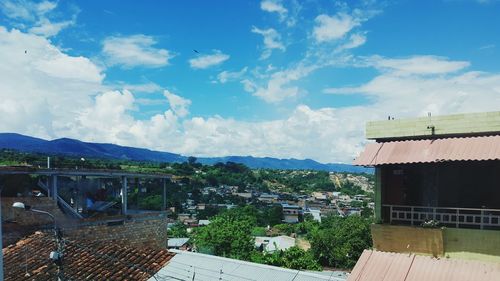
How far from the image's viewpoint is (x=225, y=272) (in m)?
12.4

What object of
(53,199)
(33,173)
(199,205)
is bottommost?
(199,205)

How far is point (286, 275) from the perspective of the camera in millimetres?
12156

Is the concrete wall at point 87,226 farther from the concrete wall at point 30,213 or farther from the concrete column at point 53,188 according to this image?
the concrete column at point 53,188

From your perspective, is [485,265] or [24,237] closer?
[485,265]

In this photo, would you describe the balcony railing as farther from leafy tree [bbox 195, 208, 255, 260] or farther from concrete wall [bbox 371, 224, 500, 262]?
leafy tree [bbox 195, 208, 255, 260]

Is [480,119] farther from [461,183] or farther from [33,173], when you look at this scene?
[33,173]

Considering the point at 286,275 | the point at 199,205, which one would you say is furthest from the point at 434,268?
the point at 199,205

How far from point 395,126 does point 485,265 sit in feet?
10.6

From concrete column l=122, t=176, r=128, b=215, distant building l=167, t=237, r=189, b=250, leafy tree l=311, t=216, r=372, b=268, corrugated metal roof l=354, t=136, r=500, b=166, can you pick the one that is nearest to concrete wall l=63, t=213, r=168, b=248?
concrete column l=122, t=176, r=128, b=215

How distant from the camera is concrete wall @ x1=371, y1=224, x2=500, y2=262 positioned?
24.5 ft

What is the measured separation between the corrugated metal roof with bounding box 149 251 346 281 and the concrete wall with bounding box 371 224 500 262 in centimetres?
352

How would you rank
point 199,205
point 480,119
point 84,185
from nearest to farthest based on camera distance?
1. point 480,119
2. point 84,185
3. point 199,205

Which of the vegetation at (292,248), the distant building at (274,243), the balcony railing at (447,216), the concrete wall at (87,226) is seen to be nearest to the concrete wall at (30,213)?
the concrete wall at (87,226)

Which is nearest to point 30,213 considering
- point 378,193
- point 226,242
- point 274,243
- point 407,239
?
point 378,193
